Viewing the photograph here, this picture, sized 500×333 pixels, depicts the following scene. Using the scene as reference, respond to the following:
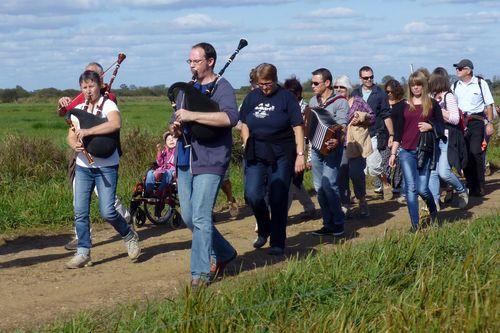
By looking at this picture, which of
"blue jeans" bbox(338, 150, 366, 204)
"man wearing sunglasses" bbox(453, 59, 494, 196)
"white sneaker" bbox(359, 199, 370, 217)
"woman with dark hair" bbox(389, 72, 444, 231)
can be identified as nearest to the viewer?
"woman with dark hair" bbox(389, 72, 444, 231)

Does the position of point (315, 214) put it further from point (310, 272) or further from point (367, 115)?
point (310, 272)

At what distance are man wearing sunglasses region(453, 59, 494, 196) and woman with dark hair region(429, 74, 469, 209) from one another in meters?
1.45

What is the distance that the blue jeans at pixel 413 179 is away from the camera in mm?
10680

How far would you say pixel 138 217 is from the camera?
1185 centimetres

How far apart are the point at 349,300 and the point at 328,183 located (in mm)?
4505

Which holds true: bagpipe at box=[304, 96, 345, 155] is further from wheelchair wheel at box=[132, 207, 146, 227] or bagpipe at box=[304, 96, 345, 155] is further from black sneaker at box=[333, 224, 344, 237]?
wheelchair wheel at box=[132, 207, 146, 227]

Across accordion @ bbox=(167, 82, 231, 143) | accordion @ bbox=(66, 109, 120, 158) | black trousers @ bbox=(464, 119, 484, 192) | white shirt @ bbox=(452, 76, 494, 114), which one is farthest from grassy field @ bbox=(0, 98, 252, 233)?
accordion @ bbox=(167, 82, 231, 143)

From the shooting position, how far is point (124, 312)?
21.5ft

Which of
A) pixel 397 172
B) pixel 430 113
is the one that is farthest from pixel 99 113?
pixel 397 172

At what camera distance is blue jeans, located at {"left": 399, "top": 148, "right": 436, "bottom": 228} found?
10680mm

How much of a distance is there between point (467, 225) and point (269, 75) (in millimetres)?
2643

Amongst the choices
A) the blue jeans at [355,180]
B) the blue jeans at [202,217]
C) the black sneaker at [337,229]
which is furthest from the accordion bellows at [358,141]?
the blue jeans at [202,217]

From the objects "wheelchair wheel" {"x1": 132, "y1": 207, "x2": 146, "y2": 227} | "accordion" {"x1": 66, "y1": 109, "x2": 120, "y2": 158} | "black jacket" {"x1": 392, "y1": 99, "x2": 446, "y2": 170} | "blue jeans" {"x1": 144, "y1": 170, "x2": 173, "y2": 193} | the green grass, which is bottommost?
"wheelchair wheel" {"x1": 132, "y1": 207, "x2": 146, "y2": 227}

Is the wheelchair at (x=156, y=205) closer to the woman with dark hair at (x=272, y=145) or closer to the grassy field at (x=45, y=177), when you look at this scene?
the grassy field at (x=45, y=177)
